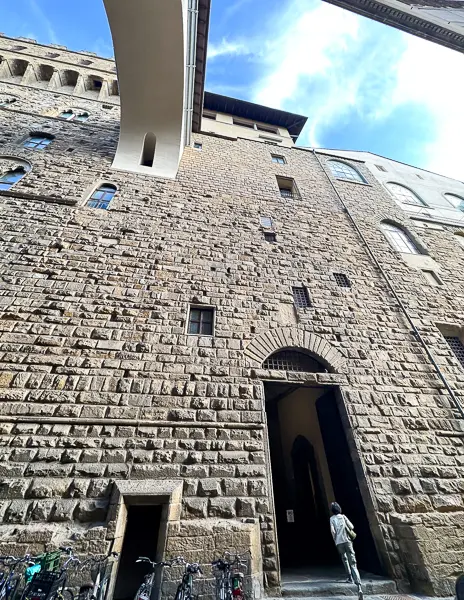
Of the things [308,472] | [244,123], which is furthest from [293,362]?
[244,123]

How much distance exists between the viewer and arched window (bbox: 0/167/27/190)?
20.9 ft

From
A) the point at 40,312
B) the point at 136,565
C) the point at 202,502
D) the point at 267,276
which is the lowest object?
the point at 136,565

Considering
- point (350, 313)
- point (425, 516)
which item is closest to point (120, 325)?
point (350, 313)

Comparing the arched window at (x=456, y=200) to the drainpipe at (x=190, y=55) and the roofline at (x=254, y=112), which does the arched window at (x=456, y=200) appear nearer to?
the roofline at (x=254, y=112)

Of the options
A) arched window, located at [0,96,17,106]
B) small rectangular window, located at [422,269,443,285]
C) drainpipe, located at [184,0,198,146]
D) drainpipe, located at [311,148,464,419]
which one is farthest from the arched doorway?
arched window, located at [0,96,17,106]

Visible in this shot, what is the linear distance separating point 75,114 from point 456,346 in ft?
45.4

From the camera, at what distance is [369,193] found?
9.61m

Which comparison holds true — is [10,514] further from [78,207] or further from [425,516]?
[78,207]

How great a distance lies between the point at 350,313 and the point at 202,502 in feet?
13.7

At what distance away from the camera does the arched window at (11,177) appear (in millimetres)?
6359

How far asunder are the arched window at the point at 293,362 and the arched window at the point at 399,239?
498 cm

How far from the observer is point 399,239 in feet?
27.0

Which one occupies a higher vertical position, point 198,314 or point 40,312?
point 198,314

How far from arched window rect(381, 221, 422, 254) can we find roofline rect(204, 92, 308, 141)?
28.1 ft
